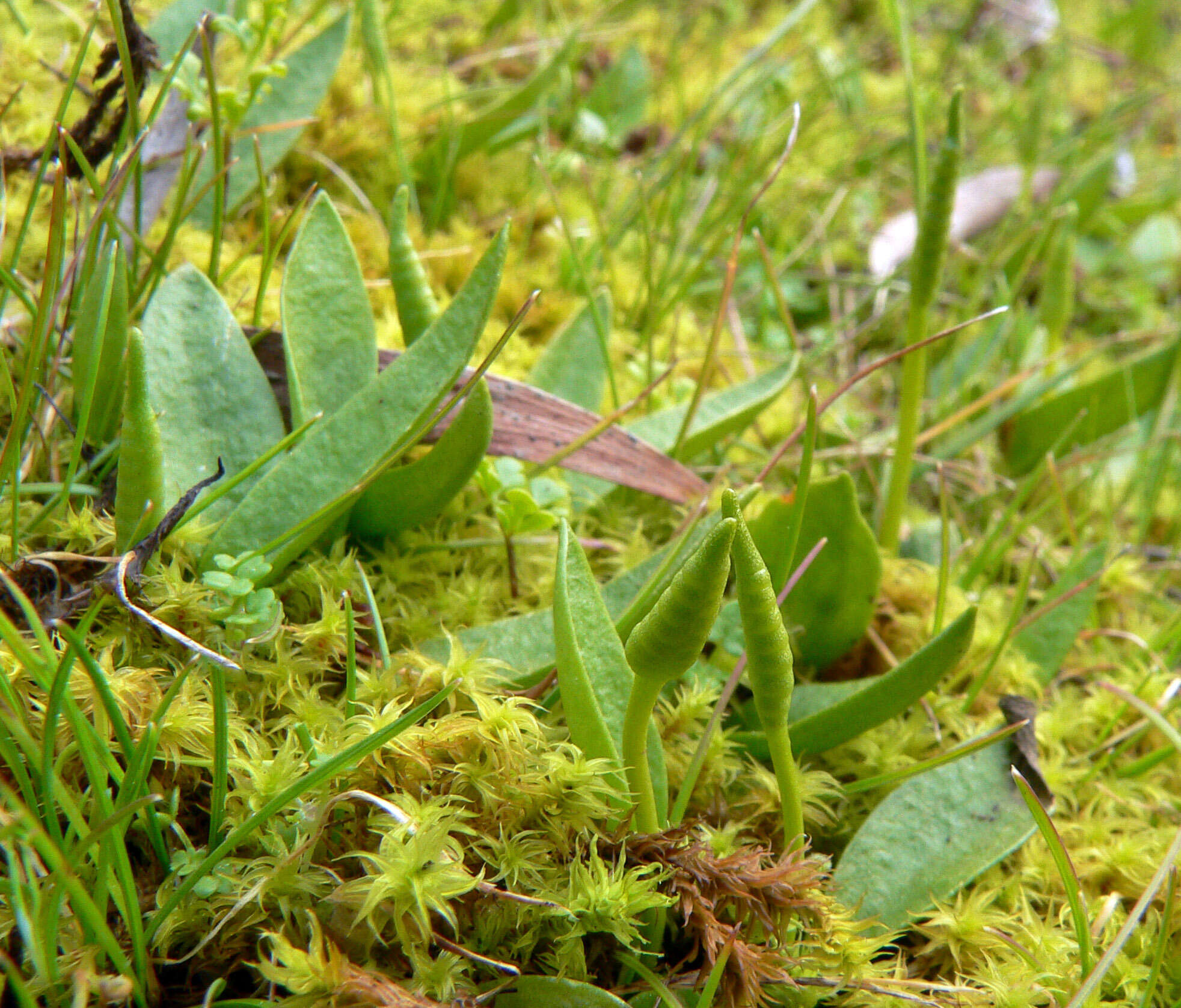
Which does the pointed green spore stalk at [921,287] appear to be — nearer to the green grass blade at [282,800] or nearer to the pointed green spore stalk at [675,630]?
the pointed green spore stalk at [675,630]

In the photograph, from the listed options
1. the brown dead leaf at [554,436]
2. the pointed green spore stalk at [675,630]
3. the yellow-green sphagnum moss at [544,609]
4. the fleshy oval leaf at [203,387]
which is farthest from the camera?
the brown dead leaf at [554,436]

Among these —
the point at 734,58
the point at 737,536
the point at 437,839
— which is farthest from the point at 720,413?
the point at 734,58

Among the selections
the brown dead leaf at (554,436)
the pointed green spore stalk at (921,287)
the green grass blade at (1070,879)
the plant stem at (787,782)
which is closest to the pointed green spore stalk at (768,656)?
the plant stem at (787,782)

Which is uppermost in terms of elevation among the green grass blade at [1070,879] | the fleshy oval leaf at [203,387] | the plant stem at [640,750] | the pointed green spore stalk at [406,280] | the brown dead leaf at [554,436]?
the pointed green spore stalk at [406,280]

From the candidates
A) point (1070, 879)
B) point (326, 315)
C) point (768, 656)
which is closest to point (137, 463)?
point (326, 315)

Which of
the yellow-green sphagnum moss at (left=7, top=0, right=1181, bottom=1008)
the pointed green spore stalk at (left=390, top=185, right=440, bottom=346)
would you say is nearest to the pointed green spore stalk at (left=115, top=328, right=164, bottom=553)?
the yellow-green sphagnum moss at (left=7, top=0, right=1181, bottom=1008)

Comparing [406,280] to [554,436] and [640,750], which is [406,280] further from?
[640,750]

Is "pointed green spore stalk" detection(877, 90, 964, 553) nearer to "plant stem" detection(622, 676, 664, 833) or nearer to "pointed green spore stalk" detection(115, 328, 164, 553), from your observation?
"plant stem" detection(622, 676, 664, 833)
